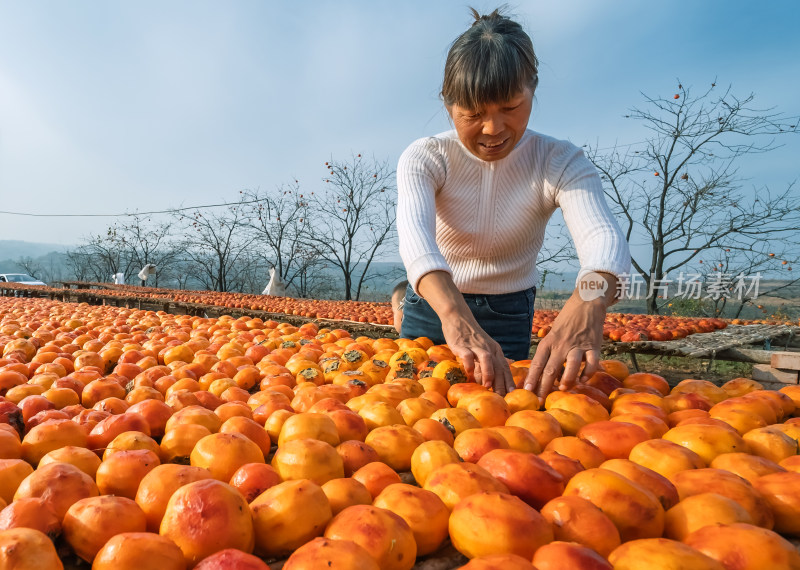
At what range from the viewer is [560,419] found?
146 cm

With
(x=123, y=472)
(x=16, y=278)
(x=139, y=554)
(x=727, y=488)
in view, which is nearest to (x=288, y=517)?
(x=139, y=554)

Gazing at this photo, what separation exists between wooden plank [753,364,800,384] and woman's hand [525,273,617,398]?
4.83ft

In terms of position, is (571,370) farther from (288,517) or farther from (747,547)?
(288,517)

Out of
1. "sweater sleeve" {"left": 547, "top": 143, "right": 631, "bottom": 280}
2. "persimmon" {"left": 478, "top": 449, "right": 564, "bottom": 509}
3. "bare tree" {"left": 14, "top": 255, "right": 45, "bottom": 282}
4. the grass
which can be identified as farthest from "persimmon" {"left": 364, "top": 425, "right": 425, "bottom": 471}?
"bare tree" {"left": 14, "top": 255, "right": 45, "bottom": 282}

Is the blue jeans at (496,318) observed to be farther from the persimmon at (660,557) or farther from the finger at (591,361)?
the persimmon at (660,557)

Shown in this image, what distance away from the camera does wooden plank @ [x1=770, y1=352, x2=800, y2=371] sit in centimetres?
250

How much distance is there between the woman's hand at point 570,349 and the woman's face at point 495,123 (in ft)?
2.55

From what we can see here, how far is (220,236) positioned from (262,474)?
29735 mm

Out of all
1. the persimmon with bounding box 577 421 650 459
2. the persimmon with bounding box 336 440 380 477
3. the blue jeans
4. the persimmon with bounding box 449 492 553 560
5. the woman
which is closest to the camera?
the persimmon with bounding box 449 492 553 560

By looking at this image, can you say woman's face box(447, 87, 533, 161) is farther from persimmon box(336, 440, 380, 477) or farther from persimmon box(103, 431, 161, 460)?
persimmon box(103, 431, 161, 460)

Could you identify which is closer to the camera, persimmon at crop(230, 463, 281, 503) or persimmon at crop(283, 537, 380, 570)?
persimmon at crop(283, 537, 380, 570)

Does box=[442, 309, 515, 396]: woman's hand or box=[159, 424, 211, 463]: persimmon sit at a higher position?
box=[442, 309, 515, 396]: woman's hand

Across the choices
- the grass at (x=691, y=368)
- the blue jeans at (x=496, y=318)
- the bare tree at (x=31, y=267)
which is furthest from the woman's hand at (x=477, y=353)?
the bare tree at (x=31, y=267)

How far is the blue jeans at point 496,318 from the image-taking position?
9.48 feet
